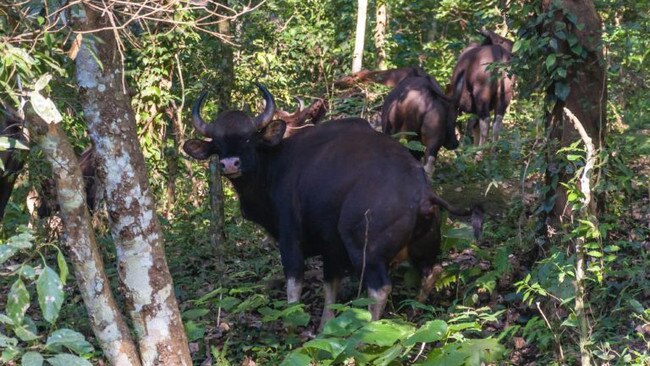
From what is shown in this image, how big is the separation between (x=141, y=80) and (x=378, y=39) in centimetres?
562

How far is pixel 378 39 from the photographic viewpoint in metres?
16.1

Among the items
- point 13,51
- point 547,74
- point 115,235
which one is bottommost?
point 115,235

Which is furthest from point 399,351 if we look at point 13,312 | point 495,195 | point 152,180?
point 152,180

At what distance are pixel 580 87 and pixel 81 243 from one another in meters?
4.25

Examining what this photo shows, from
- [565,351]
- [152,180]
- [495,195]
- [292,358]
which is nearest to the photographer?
[292,358]

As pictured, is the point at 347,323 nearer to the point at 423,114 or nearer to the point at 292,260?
the point at 292,260

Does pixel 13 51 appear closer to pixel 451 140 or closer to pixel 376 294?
pixel 376 294

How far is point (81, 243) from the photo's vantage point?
515cm

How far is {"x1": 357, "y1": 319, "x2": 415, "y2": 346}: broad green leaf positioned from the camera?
5.44 metres

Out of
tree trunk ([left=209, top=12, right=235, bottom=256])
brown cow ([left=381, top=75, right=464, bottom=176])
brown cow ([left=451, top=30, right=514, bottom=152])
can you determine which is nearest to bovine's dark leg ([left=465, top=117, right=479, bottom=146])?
brown cow ([left=451, top=30, right=514, bottom=152])

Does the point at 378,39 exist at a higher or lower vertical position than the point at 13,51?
lower

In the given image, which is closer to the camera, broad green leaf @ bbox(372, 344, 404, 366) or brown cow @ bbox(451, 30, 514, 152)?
broad green leaf @ bbox(372, 344, 404, 366)

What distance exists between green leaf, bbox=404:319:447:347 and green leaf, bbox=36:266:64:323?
7.20 feet

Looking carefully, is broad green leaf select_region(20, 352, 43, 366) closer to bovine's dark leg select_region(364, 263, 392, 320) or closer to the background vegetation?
the background vegetation
